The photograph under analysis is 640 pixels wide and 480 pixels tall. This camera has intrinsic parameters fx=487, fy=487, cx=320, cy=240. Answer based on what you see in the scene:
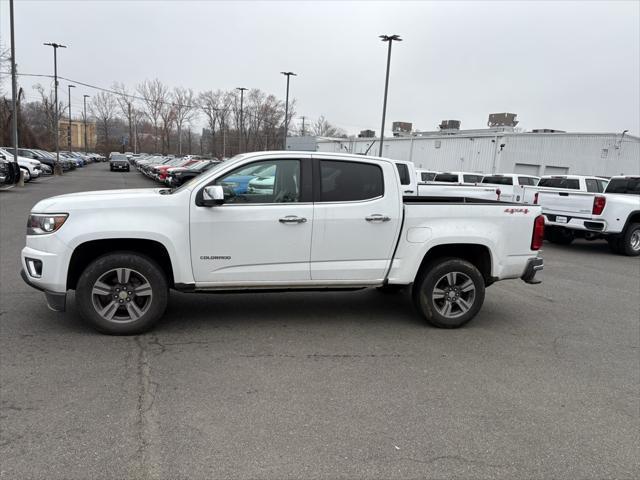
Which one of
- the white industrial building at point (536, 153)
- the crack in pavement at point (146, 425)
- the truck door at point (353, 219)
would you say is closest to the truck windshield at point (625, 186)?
the truck door at point (353, 219)

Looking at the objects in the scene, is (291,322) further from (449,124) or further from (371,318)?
(449,124)

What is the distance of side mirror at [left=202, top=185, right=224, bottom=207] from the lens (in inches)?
181

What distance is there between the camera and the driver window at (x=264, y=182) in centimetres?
490

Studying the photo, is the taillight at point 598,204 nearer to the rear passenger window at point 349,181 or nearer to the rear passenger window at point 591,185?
the rear passenger window at point 591,185

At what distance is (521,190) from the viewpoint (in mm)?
13219

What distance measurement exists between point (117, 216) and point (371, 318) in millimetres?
3024

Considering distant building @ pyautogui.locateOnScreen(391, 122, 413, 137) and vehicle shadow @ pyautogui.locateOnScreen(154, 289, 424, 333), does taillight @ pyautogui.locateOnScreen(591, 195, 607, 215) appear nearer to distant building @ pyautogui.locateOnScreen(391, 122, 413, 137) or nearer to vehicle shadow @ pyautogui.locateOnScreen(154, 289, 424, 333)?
vehicle shadow @ pyautogui.locateOnScreen(154, 289, 424, 333)

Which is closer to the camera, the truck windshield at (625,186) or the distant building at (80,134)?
the truck windshield at (625,186)

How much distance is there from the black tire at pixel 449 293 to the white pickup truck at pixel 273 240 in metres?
0.01

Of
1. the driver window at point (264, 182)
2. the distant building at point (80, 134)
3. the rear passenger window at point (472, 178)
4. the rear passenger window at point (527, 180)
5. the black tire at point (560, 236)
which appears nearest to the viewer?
the driver window at point (264, 182)

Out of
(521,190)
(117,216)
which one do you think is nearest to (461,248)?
(117,216)

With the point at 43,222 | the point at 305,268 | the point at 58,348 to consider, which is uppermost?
the point at 43,222

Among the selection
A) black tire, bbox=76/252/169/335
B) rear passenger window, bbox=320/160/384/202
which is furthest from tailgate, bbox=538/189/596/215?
black tire, bbox=76/252/169/335

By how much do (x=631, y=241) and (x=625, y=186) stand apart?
1.53 metres
